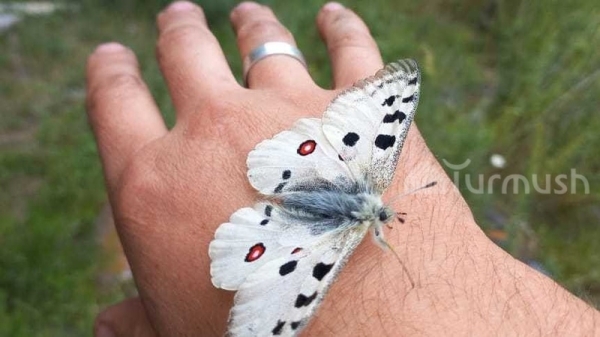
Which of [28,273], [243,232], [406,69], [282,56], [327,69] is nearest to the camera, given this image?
[243,232]

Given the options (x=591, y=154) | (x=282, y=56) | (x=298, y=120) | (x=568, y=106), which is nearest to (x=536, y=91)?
(x=568, y=106)

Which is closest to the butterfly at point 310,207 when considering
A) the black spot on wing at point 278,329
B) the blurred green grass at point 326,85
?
the black spot on wing at point 278,329

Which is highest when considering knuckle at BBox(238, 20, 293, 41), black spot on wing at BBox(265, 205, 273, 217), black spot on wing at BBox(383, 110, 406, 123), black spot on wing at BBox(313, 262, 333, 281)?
knuckle at BBox(238, 20, 293, 41)

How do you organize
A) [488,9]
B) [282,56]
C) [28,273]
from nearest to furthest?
[282,56], [28,273], [488,9]

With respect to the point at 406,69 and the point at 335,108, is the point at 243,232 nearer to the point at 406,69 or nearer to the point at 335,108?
the point at 335,108

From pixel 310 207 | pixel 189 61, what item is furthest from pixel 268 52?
pixel 310 207

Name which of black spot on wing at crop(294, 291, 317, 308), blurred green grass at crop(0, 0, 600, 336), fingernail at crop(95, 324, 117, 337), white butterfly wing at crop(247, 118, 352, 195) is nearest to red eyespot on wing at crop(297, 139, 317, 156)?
white butterfly wing at crop(247, 118, 352, 195)

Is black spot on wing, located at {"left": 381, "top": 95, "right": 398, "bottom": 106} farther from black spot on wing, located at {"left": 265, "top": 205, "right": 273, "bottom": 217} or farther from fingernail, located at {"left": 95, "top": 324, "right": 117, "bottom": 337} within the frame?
fingernail, located at {"left": 95, "top": 324, "right": 117, "bottom": 337}
